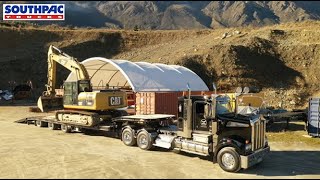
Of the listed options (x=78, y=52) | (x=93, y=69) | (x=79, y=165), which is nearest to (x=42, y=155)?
(x=79, y=165)

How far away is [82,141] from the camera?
21.5 m

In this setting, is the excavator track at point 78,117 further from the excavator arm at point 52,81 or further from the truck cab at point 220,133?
the truck cab at point 220,133

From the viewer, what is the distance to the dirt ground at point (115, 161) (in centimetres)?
1476

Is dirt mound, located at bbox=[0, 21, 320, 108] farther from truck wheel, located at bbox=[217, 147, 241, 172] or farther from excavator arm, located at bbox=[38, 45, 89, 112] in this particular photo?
truck wheel, located at bbox=[217, 147, 241, 172]

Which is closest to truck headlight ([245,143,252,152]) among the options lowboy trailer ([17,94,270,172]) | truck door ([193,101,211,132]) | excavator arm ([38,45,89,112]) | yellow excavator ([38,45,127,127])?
lowboy trailer ([17,94,270,172])

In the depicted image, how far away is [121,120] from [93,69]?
17.5 metres

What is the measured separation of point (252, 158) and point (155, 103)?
41.5ft

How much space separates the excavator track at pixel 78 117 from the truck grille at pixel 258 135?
10.5 meters

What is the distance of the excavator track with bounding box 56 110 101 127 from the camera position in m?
22.9

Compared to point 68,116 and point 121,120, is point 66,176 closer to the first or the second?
point 121,120

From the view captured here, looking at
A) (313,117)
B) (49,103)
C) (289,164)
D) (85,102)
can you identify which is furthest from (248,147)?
(49,103)

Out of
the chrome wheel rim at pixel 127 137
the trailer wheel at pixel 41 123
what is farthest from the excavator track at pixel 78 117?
the chrome wheel rim at pixel 127 137

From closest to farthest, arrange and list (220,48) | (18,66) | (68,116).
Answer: (68,116) → (220,48) → (18,66)

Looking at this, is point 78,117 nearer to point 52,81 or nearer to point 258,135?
point 52,81
